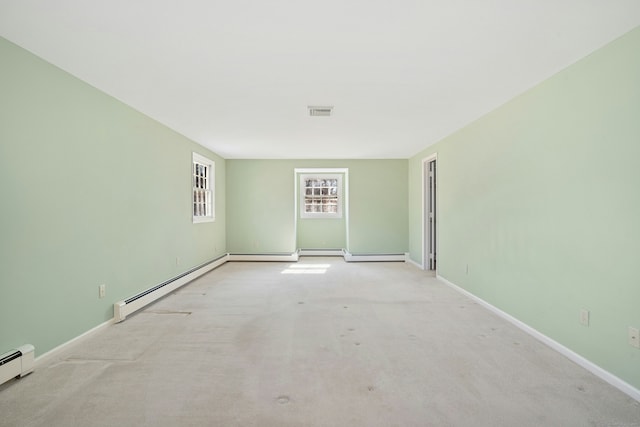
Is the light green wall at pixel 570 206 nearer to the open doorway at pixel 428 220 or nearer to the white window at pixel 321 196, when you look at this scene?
the open doorway at pixel 428 220

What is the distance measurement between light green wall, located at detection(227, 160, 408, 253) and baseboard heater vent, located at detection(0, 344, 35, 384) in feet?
14.5

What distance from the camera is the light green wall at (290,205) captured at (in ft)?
21.0

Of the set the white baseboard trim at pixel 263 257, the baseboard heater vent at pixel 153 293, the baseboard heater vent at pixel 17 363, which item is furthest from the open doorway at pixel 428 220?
the baseboard heater vent at pixel 17 363

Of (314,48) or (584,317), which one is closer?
(314,48)

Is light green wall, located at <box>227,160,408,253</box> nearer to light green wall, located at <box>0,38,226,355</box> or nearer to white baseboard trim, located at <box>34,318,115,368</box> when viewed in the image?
light green wall, located at <box>0,38,226,355</box>

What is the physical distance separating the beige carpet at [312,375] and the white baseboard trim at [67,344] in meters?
0.05

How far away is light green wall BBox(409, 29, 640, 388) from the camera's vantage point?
6.02 feet

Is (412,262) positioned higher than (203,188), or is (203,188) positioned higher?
(203,188)

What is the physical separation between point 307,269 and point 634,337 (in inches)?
174

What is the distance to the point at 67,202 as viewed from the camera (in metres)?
2.36

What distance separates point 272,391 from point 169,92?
2705mm

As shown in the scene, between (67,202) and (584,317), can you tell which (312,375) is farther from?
(67,202)

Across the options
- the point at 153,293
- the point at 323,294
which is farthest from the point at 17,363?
the point at 323,294

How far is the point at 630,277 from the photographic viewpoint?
1.82 m
